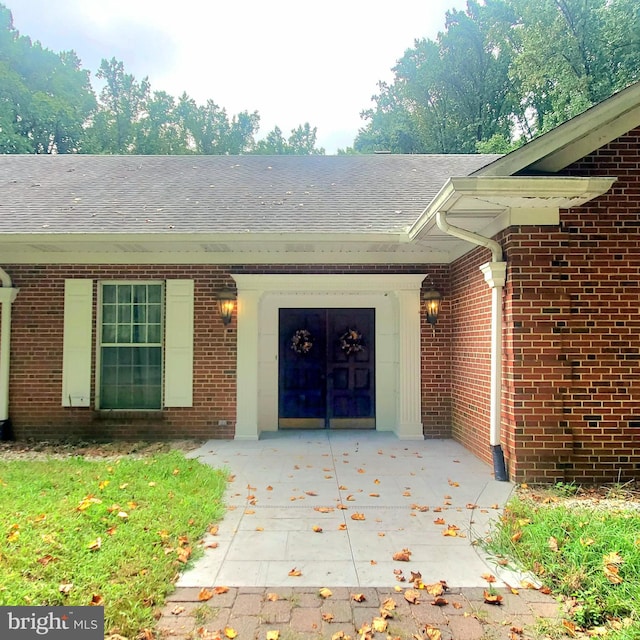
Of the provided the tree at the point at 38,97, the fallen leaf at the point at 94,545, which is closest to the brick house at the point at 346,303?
the fallen leaf at the point at 94,545

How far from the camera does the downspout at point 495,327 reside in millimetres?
4754

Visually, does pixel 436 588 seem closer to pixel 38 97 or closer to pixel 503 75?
pixel 503 75

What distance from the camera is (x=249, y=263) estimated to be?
6695 millimetres

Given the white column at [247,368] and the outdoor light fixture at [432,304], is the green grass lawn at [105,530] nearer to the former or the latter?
the white column at [247,368]

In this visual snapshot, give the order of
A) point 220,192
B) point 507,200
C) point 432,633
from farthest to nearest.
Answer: point 220,192 < point 507,200 < point 432,633

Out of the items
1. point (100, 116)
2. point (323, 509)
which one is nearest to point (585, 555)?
point (323, 509)

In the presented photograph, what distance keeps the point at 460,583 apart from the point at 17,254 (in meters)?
6.96

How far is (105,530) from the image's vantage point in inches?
132

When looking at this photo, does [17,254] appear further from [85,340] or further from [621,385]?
[621,385]

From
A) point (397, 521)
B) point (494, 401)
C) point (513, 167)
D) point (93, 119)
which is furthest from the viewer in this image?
point (93, 119)

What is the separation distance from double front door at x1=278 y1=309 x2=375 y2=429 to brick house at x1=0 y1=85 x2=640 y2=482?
32 mm

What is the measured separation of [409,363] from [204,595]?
185 inches

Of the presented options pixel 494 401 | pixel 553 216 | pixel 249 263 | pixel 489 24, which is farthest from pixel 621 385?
pixel 489 24

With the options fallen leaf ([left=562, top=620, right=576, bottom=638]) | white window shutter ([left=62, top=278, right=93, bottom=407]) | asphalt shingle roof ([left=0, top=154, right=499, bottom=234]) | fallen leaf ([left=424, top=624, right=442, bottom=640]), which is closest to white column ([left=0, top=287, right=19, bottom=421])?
white window shutter ([left=62, top=278, right=93, bottom=407])
